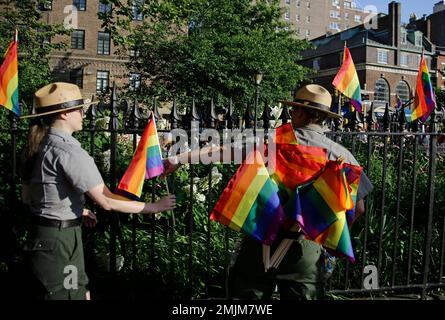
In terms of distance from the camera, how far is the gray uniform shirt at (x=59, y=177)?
2625 millimetres

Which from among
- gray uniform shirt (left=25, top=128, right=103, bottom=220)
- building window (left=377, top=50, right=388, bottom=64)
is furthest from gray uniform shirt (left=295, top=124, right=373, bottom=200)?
building window (left=377, top=50, right=388, bottom=64)

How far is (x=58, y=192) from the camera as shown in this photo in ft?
8.86

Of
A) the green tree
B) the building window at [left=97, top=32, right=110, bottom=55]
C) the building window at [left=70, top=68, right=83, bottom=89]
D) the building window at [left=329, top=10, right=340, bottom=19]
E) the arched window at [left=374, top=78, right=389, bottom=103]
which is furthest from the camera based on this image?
the building window at [left=329, top=10, right=340, bottom=19]

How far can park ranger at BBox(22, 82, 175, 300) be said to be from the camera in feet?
8.70

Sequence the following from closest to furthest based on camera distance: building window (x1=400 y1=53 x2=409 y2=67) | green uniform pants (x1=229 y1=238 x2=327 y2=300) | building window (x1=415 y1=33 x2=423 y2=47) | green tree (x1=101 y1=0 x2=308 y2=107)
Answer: green uniform pants (x1=229 y1=238 x2=327 y2=300)
green tree (x1=101 y1=0 x2=308 y2=107)
building window (x1=400 y1=53 x2=409 y2=67)
building window (x1=415 y1=33 x2=423 y2=47)

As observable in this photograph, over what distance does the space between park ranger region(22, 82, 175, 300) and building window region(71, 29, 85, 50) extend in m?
39.0

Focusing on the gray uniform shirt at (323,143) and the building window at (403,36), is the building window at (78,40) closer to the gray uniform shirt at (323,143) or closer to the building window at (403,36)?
the building window at (403,36)

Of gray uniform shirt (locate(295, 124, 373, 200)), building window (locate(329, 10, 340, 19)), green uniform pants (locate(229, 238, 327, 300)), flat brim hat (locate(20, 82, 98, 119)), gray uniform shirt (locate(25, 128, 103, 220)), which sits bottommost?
green uniform pants (locate(229, 238, 327, 300))

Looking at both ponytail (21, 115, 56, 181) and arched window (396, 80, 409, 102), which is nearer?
ponytail (21, 115, 56, 181)

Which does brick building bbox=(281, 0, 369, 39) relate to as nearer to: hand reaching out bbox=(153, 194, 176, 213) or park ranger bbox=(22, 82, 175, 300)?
hand reaching out bbox=(153, 194, 176, 213)

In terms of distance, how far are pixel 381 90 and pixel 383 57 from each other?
13.2 feet

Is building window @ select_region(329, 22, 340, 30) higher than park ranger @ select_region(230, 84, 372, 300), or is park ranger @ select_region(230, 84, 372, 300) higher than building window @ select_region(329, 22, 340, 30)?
building window @ select_region(329, 22, 340, 30)

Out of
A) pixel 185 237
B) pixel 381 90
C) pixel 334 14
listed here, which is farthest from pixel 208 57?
pixel 334 14

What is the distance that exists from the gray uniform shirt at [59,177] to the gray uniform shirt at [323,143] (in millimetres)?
1345
